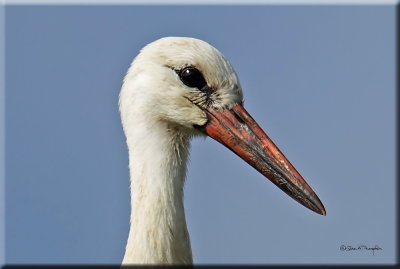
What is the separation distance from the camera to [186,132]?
3670 millimetres

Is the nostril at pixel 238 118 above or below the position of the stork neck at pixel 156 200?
above

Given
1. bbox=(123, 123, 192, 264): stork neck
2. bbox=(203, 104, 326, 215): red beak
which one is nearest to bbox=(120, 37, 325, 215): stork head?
bbox=(203, 104, 326, 215): red beak

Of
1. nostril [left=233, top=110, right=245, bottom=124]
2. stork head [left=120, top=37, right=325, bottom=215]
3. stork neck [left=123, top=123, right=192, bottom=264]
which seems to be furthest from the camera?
nostril [left=233, top=110, right=245, bottom=124]

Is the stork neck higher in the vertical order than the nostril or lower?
lower

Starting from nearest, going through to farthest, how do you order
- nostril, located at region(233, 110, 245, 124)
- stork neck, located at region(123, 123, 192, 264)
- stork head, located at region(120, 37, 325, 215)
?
stork neck, located at region(123, 123, 192, 264) < stork head, located at region(120, 37, 325, 215) < nostril, located at region(233, 110, 245, 124)

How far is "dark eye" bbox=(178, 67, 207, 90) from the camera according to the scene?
358 centimetres

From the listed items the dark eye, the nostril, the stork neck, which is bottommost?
the stork neck

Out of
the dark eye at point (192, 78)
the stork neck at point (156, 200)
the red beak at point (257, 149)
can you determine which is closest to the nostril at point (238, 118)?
the red beak at point (257, 149)

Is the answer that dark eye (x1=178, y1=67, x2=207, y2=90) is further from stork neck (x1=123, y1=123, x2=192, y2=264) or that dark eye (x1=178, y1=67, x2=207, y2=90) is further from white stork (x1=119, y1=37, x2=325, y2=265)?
stork neck (x1=123, y1=123, x2=192, y2=264)

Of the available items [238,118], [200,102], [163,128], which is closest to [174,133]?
[163,128]

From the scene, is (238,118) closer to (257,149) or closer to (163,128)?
(257,149)

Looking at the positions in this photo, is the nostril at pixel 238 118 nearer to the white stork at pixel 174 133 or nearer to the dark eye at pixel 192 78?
the white stork at pixel 174 133

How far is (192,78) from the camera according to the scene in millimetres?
3600

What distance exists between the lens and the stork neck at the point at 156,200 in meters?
3.37
